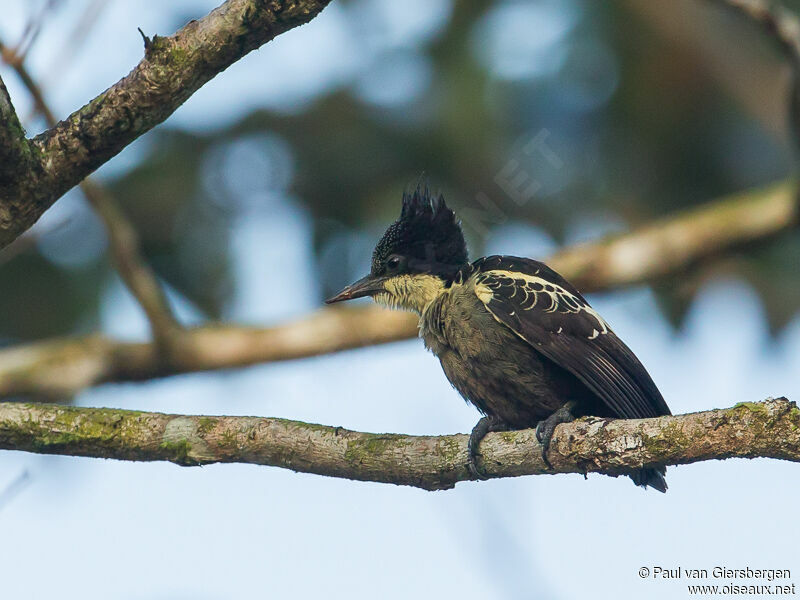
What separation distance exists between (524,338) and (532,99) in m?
4.86

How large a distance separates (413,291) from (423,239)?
0.35 m

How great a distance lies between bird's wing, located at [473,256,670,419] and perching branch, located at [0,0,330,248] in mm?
1819

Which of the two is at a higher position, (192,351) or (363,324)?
(192,351)

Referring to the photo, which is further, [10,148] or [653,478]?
[653,478]

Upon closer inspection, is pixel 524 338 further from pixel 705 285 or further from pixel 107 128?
pixel 705 285

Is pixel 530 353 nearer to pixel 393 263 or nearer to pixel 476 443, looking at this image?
pixel 476 443

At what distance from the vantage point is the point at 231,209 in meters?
8.46

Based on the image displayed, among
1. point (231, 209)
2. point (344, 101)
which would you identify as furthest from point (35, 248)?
point (344, 101)

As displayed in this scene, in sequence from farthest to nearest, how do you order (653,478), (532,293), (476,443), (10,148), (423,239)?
(423,239)
(532,293)
(653,478)
(476,443)
(10,148)

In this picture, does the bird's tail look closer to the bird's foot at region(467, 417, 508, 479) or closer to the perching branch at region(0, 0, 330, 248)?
the bird's foot at region(467, 417, 508, 479)

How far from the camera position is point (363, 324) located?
6973 mm

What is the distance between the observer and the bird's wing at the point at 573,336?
4.39 metres

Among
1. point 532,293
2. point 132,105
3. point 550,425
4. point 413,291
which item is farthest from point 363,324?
point 132,105

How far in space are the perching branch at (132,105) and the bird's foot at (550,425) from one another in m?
1.74
